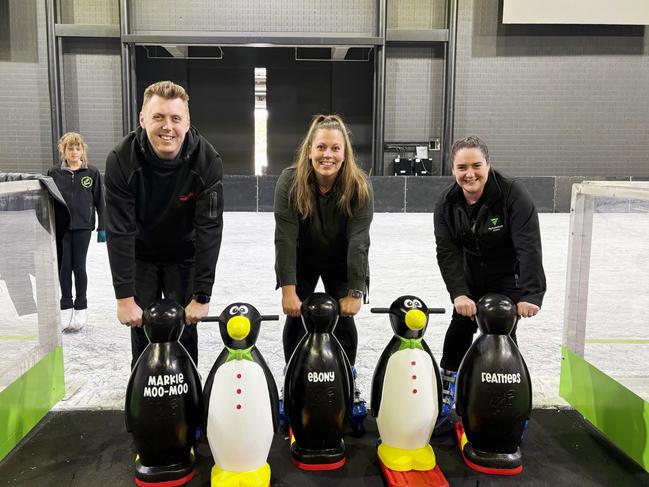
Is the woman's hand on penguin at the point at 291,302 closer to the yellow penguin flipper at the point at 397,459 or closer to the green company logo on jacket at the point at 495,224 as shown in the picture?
the yellow penguin flipper at the point at 397,459

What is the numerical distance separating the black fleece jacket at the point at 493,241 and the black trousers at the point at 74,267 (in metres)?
2.72

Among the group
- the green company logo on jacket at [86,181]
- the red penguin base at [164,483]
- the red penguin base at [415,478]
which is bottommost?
the red penguin base at [164,483]

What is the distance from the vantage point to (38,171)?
11703mm

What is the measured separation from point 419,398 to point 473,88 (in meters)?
10.8

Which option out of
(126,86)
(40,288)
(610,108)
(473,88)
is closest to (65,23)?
(126,86)

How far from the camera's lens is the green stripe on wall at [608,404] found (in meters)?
2.27

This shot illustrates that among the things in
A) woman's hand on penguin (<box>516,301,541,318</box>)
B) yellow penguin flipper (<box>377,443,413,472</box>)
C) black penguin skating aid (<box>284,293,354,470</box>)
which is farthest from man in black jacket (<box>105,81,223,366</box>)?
woman's hand on penguin (<box>516,301,541,318</box>)

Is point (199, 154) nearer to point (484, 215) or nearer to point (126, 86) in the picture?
point (484, 215)

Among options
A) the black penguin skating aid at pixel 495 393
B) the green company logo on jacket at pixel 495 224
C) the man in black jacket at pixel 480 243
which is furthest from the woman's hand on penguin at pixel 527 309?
the green company logo on jacket at pixel 495 224

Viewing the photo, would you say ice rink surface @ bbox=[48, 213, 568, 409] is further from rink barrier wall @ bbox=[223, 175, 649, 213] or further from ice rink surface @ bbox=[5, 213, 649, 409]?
rink barrier wall @ bbox=[223, 175, 649, 213]

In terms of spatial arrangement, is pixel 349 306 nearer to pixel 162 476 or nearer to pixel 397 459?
pixel 397 459

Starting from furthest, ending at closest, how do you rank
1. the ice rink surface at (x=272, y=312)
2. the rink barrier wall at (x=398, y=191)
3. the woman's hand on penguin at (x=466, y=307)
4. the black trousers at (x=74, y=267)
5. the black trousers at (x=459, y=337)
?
the rink barrier wall at (x=398, y=191) → the black trousers at (x=74, y=267) → the ice rink surface at (x=272, y=312) → the black trousers at (x=459, y=337) → the woman's hand on penguin at (x=466, y=307)

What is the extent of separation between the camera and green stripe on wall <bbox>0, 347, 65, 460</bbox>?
2.34 m

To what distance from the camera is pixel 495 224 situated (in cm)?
245
